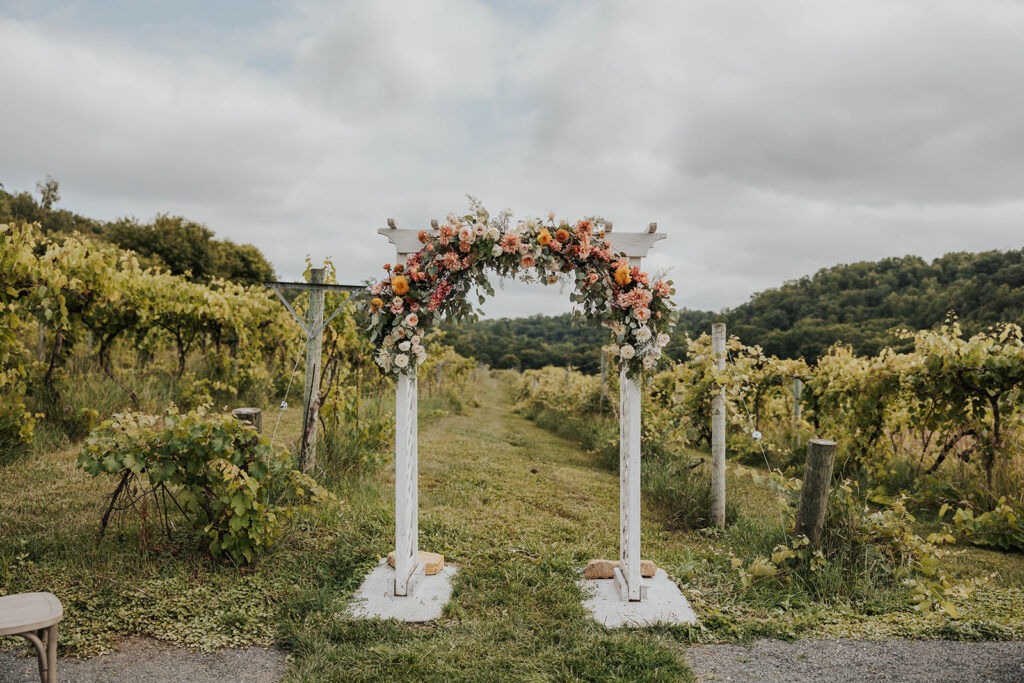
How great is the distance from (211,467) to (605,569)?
105 inches

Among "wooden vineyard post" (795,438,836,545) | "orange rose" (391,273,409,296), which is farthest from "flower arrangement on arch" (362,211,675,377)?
"wooden vineyard post" (795,438,836,545)

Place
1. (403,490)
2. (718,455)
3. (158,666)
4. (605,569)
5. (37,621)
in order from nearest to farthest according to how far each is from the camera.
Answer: (37,621) < (158,666) < (403,490) < (605,569) < (718,455)

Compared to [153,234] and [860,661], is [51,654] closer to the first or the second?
[860,661]

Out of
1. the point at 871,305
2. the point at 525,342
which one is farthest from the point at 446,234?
the point at 525,342

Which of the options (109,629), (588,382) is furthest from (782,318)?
(109,629)

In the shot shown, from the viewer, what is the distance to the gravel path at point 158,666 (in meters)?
2.66

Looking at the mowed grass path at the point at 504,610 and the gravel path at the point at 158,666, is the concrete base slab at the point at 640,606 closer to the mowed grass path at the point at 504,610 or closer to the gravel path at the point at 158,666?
the mowed grass path at the point at 504,610

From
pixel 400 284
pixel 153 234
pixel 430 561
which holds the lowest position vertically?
pixel 430 561

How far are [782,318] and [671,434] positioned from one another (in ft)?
50.1

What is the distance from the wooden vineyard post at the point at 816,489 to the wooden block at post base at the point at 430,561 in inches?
98.2

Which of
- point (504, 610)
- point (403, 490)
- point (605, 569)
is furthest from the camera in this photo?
point (605, 569)

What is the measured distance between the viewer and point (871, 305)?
18859 millimetres

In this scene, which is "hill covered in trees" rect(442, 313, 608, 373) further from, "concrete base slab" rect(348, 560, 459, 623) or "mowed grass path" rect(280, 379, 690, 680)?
"concrete base slab" rect(348, 560, 459, 623)

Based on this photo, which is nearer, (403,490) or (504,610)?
(504,610)
